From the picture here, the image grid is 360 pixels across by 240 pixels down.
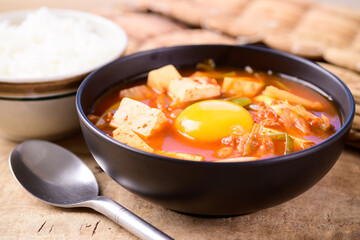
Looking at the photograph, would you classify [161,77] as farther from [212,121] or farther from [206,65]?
[212,121]

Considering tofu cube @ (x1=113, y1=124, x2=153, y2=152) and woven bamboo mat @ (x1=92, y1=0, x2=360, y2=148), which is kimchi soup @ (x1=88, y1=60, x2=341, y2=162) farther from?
woven bamboo mat @ (x1=92, y1=0, x2=360, y2=148)

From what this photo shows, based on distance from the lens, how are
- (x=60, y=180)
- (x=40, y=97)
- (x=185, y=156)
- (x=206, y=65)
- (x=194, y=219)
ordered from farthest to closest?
(x=206, y=65)
(x=40, y=97)
(x=60, y=180)
(x=194, y=219)
(x=185, y=156)

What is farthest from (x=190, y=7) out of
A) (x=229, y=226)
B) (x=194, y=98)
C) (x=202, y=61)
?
(x=229, y=226)

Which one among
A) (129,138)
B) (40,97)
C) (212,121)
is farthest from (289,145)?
(40,97)

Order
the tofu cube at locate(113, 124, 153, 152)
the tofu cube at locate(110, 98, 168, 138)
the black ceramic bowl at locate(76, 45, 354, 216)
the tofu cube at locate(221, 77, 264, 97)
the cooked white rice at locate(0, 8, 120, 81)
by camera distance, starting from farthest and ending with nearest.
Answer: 1. the cooked white rice at locate(0, 8, 120, 81)
2. the tofu cube at locate(221, 77, 264, 97)
3. the tofu cube at locate(110, 98, 168, 138)
4. the tofu cube at locate(113, 124, 153, 152)
5. the black ceramic bowl at locate(76, 45, 354, 216)

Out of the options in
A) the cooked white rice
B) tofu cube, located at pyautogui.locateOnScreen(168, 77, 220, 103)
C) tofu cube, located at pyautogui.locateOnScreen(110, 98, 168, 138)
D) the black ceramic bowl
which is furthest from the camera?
the cooked white rice

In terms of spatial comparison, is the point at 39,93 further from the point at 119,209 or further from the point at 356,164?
the point at 356,164

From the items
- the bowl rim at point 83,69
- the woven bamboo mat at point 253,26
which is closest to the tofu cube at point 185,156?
the bowl rim at point 83,69

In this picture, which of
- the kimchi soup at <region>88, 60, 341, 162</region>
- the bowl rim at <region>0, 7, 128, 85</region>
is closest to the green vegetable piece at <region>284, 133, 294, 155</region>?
the kimchi soup at <region>88, 60, 341, 162</region>
